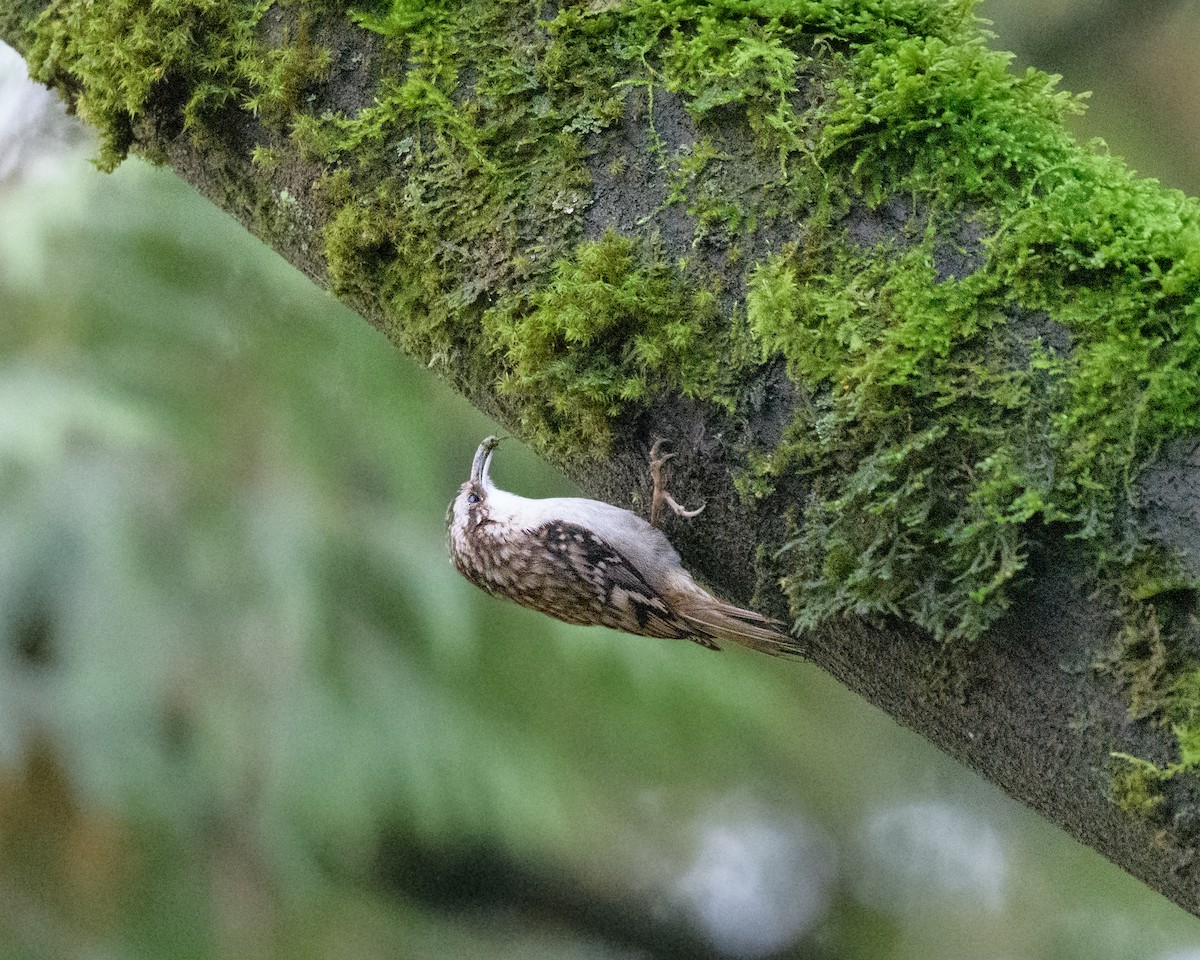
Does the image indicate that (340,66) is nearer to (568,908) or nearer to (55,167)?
(55,167)

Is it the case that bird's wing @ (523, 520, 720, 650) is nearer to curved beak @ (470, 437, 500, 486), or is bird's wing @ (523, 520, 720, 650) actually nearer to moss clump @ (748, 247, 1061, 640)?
curved beak @ (470, 437, 500, 486)

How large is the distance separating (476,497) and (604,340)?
95 centimetres

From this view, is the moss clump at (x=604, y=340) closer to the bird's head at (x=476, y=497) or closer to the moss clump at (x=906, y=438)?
the moss clump at (x=906, y=438)

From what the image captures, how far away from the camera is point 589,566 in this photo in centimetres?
207

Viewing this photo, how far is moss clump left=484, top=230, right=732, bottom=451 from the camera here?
1.44 m

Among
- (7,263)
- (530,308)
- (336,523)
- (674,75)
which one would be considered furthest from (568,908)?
(674,75)

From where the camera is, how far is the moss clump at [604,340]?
1441 millimetres

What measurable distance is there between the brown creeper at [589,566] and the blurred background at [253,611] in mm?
1314

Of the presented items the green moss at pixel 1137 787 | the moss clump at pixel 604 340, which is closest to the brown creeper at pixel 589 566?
the moss clump at pixel 604 340

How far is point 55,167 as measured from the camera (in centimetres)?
369

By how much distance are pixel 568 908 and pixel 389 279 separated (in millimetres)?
3660

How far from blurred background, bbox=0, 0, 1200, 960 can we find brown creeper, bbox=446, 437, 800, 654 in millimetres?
1314

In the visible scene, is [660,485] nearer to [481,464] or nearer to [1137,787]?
[1137,787]

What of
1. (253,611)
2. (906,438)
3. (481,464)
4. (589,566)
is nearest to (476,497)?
(481,464)
